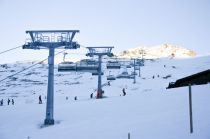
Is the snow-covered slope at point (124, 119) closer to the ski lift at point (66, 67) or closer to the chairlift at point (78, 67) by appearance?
the chairlift at point (78, 67)

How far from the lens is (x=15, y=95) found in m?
72.4

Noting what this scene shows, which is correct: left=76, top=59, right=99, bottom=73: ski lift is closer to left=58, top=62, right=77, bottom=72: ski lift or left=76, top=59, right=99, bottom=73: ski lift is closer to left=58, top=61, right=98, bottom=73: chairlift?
left=58, top=61, right=98, bottom=73: chairlift

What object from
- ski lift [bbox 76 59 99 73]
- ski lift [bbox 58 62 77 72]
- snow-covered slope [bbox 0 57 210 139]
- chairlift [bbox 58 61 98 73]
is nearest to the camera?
snow-covered slope [bbox 0 57 210 139]

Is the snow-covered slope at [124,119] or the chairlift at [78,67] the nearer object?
the snow-covered slope at [124,119]

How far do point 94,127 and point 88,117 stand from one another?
5.37 meters

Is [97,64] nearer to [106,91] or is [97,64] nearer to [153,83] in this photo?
[106,91]

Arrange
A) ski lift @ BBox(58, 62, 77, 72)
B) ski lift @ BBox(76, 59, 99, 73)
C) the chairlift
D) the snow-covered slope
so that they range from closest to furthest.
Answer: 1. the snow-covered slope
2. ski lift @ BBox(58, 62, 77, 72)
3. the chairlift
4. ski lift @ BBox(76, 59, 99, 73)

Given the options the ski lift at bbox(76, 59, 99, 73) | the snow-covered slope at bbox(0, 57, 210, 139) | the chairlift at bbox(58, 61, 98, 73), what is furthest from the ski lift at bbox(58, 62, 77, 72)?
the snow-covered slope at bbox(0, 57, 210, 139)

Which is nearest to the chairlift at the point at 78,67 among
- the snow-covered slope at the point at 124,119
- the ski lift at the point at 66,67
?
the ski lift at the point at 66,67

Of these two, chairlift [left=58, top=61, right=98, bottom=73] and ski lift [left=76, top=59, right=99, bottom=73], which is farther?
ski lift [left=76, top=59, right=99, bottom=73]

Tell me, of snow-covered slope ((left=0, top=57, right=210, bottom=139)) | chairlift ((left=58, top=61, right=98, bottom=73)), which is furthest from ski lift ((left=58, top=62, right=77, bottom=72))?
snow-covered slope ((left=0, top=57, right=210, bottom=139))

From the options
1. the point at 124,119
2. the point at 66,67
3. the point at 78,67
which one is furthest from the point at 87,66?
the point at 124,119

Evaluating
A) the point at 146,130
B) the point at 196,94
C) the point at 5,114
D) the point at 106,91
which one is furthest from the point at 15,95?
the point at 146,130

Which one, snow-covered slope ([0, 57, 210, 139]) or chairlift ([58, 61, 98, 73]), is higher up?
chairlift ([58, 61, 98, 73])
